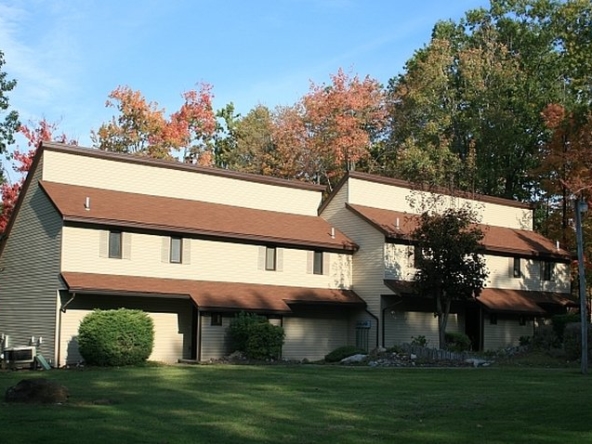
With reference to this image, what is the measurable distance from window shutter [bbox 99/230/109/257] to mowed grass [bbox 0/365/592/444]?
28.6 ft

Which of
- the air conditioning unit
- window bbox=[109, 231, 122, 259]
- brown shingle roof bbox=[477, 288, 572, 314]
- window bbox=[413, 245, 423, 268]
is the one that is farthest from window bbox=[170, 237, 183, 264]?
brown shingle roof bbox=[477, 288, 572, 314]

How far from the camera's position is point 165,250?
36344 millimetres

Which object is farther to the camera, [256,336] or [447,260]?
[447,260]

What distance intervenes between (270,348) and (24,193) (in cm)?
1286

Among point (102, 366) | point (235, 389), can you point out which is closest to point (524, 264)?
point (102, 366)

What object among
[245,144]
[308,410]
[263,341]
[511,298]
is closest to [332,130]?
[245,144]

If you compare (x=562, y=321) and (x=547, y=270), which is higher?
(x=547, y=270)

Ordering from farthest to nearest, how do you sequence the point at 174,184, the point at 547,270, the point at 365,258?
the point at 547,270, the point at 365,258, the point at 174,184

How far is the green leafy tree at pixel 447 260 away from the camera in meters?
36.6

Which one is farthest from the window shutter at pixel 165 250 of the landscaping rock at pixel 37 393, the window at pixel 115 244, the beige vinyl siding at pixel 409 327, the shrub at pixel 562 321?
the landscaping rock at pixel 37 393

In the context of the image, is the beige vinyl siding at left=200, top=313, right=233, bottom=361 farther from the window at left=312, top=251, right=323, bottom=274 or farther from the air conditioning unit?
the air conditioning unit

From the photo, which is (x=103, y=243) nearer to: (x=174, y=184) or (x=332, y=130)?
(x=174, y=184)

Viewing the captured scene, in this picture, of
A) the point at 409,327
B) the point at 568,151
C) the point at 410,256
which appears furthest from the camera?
the point at 568,151

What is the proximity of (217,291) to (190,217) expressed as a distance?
3580 millimetres
